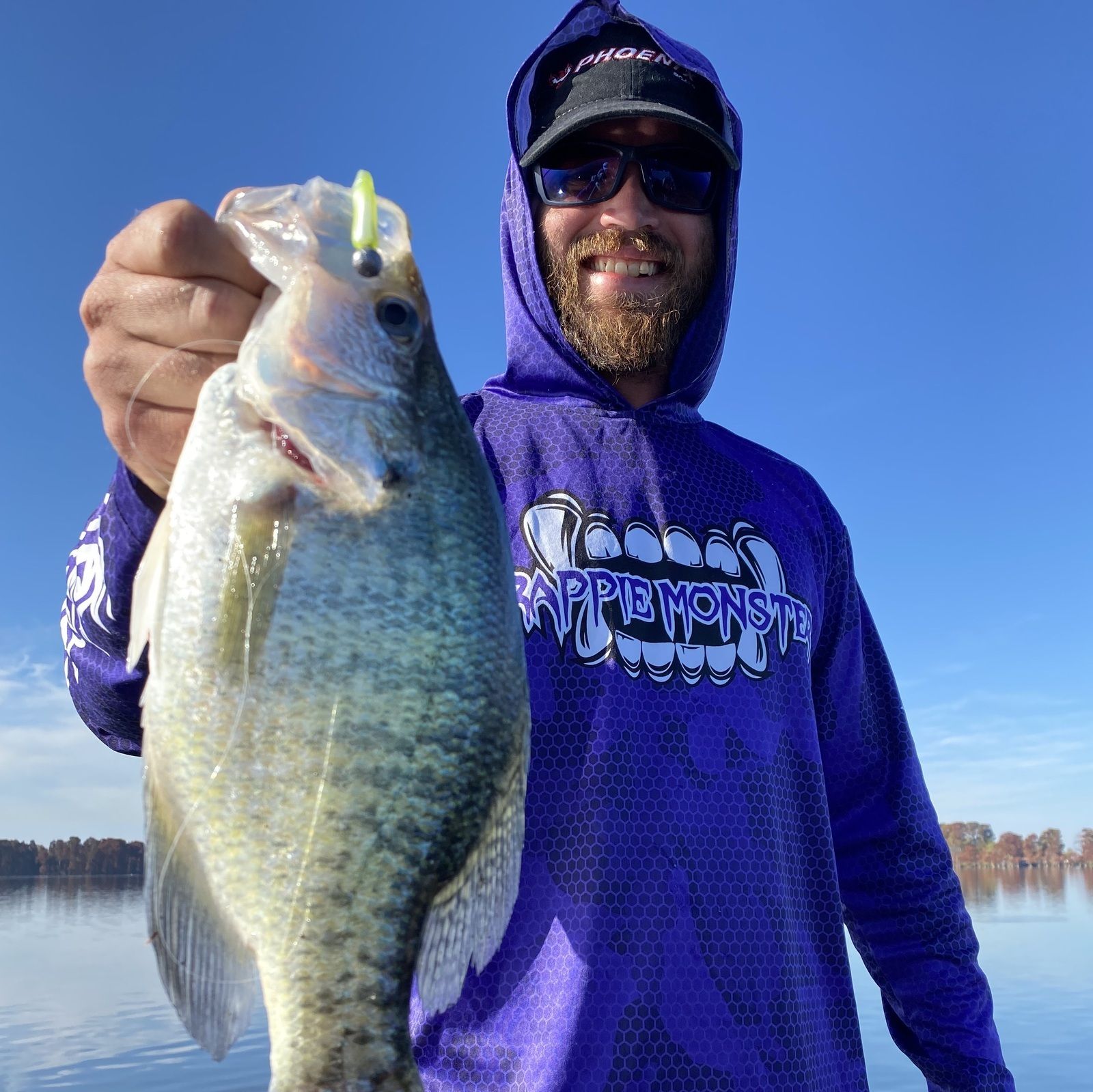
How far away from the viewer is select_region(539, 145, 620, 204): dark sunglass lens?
3.20 meters

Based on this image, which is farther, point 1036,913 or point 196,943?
point 1036,913

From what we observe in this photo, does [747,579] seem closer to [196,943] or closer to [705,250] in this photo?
[705,250]

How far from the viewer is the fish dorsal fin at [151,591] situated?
1.55m

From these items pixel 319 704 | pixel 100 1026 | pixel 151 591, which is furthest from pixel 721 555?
pixel 100 1026

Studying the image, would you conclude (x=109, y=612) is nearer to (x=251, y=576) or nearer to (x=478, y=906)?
(x=251, y=576)

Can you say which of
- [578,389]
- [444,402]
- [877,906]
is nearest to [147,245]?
[444,402]

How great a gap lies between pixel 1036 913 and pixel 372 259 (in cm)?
6792

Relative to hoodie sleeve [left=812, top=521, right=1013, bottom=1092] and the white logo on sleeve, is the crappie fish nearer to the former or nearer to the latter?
the white logo on sleeve

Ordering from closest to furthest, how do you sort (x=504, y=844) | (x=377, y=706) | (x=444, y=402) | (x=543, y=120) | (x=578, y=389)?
(x=377, y=706), (x=504, y=844), (x=444, y=402), (x=578, y=389), (x=543, y=120)

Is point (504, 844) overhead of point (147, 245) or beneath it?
beneath

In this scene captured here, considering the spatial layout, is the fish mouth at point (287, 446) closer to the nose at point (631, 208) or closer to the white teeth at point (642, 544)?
the white teeth at point (642, 544)

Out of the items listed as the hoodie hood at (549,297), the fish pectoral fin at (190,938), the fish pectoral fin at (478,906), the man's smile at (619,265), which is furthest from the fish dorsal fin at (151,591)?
the man's smile at (619,265)

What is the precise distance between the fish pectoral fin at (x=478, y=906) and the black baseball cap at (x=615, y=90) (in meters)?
2.36

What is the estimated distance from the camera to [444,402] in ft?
5.76
